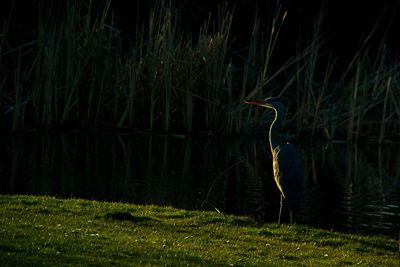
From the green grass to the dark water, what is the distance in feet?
6.71

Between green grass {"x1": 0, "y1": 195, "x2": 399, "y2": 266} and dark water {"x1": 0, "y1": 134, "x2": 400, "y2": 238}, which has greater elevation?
dark water {"x1": 0, "y1": 134, "x2": 400, "y2": 238}

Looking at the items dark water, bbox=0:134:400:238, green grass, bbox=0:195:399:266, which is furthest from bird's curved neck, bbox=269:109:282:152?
green grass, bbox=0:195:399:266

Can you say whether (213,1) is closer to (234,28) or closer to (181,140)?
(234,28)

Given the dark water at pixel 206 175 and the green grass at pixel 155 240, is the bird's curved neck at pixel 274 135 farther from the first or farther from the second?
the green grass at pixel 155 240

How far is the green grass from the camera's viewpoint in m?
8.16

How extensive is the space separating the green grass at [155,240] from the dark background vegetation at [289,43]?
35.6ft

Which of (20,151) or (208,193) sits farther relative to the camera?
(20,151)

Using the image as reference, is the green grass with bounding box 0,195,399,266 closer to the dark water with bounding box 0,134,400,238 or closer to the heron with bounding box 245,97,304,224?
the heron with bounding box 245,97,304,224

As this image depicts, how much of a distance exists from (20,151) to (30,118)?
3.97 m

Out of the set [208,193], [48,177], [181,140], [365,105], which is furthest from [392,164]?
[48,177]

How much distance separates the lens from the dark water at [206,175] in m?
14.1

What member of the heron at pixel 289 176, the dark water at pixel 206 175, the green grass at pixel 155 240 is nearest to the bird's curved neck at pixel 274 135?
the heron at pixel 289 176

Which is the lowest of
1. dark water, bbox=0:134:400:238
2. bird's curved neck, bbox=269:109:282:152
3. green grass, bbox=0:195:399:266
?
green grass, bbox=0:195:399:266

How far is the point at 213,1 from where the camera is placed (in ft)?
99.2
